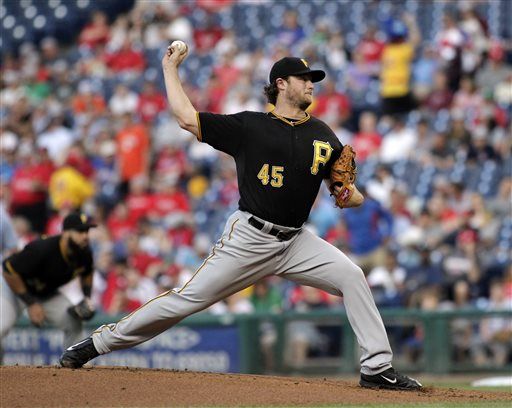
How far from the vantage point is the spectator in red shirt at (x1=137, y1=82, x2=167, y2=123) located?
15.9 meters

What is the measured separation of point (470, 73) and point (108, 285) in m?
5.11

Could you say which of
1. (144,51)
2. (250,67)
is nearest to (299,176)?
(250,67)

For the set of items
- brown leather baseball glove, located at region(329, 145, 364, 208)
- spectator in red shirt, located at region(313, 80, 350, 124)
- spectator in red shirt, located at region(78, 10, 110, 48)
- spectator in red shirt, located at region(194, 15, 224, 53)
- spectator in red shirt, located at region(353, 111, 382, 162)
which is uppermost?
spectator in red shirt, located at region(78, 10, 110, 48)

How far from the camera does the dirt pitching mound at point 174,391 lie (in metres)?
5.87

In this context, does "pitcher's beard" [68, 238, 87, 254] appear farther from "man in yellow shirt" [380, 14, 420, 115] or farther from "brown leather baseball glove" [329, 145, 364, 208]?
"man in yellow shirt" [380, 14, 420, 115]

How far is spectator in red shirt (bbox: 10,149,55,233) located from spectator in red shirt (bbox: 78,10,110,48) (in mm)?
3808

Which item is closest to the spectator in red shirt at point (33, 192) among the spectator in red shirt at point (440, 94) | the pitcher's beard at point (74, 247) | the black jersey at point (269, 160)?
the spectator in red shirt at point (440, 94)

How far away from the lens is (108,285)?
12.9 metres

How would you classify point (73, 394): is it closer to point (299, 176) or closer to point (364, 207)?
point (299, 176)

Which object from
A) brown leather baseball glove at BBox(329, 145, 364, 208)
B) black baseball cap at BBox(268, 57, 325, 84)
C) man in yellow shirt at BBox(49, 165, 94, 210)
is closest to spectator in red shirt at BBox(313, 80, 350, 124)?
man in yellow shirt at BBox(49, 165, 94, 210)

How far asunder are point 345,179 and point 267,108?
8124 millimetres

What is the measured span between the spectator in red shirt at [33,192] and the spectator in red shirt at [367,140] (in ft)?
13.1

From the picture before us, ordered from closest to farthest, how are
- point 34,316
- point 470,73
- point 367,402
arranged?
1. point 367,402
2. point 34,316
3. point 470,73

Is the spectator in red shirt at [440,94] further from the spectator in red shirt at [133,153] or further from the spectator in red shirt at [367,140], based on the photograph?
the spectator in red shirt at [133,153]
